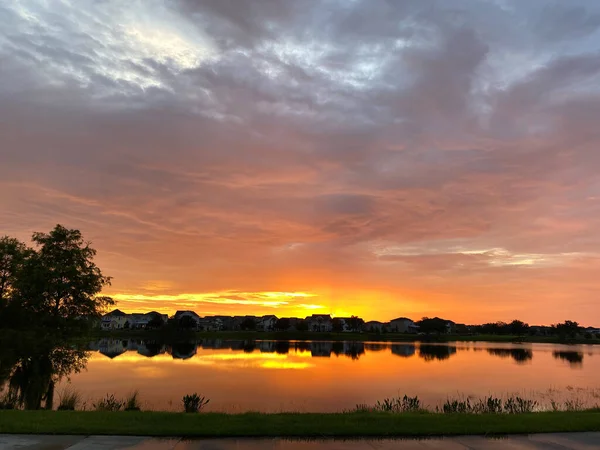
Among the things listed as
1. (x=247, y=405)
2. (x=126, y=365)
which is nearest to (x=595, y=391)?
(x=247, y=405)

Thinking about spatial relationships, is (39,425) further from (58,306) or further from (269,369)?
(269,369)

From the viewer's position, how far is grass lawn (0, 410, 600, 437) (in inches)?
504

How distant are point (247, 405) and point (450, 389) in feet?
55.3

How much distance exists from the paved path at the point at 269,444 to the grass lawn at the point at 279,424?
23.4 inches

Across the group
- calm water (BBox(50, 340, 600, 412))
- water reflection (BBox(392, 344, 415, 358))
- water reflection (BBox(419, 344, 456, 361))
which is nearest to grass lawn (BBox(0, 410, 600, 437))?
calm water (BBox(50, 340, 600, 412))

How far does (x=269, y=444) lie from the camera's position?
11.9 metres

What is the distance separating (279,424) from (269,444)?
6.60ft

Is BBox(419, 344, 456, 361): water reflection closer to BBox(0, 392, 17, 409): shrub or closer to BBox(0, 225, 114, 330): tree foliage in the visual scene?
BBox(0, 225, 114, 330): tree foliage

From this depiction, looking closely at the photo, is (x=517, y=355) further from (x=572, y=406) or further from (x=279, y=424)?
(x=279, y=424)

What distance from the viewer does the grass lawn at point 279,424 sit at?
42.0 ft

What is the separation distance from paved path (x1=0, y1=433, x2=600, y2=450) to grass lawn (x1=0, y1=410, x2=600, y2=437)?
0.59m

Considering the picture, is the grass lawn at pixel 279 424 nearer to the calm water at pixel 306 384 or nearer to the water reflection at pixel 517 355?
the calm water at pixel 306 384

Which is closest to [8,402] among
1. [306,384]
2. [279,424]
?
[279,424]

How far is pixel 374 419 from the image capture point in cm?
1489
